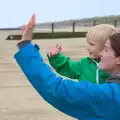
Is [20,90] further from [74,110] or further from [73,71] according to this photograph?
[74,110]

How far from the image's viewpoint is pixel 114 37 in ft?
6.58

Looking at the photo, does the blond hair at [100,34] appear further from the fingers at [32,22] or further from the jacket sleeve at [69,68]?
the fingers at [32,22]

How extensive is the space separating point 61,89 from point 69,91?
3 centimetres

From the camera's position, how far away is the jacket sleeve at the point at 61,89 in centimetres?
187

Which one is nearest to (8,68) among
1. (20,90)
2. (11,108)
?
(20,90)

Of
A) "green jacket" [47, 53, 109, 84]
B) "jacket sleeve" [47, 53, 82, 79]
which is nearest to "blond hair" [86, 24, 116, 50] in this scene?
"green jacket" [47, 53, 109, 84]

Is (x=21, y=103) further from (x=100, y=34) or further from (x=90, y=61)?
(x=100, y=34)

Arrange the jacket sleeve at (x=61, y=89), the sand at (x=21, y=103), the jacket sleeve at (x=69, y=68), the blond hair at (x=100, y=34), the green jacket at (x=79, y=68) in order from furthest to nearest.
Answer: the sand at (x=21, y=103) → the jacket sleeve at (x=69, y=68) → the green jacket at (x=79, y=68) → the blond hair at (x=100, y=34) → the jacket sleeve at (x=61, y=89)

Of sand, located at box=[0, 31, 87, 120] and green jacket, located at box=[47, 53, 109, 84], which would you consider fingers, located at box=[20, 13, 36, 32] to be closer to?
green jacket, located at box=[47, 53, 109, 84]

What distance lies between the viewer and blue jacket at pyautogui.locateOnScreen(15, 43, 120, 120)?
6.13ft

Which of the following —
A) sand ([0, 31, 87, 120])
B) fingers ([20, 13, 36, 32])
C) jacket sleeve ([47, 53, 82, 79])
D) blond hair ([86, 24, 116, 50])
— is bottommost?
sand ([0, 31, 87, 120])

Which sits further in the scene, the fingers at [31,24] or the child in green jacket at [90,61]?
the child in green jacket at [90,61]

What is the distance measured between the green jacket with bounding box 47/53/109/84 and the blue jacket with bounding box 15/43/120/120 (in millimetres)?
1260

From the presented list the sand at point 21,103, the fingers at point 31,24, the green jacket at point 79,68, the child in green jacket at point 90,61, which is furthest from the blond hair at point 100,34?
the sand at point 21,103
